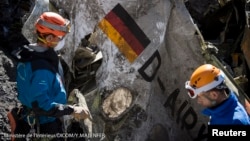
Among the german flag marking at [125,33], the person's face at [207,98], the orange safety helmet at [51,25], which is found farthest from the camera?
the german flag marking at [125,33]

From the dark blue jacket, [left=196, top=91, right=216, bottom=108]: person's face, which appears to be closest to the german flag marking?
[left=196, top=91, right=216, bottom=108]: person's face

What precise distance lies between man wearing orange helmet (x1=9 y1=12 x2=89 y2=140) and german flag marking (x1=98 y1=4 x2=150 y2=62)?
0.75 meters

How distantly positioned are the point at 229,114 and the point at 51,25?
1703mm

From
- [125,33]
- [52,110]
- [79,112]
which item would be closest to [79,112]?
[79,112]

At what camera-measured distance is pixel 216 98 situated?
4137 millimetres

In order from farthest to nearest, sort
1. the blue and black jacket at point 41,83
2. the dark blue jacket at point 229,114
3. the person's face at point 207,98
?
1. the blue and black jacket at point 41,83
2. the person's face at point 207,98
3. the dark blue jacket at point 229,114

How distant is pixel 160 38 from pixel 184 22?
0.30 metres

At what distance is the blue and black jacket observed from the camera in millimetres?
4246

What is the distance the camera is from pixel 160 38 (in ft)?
17.2

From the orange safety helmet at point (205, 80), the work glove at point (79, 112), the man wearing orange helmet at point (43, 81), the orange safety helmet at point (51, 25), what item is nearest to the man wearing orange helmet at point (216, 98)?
the orange safety helmet at point (205, 80)

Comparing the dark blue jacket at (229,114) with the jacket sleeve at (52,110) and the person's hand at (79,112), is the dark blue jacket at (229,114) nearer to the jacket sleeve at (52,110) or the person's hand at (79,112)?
the person's hand at (79,112)

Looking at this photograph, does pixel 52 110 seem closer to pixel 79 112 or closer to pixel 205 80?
pixel 79 112

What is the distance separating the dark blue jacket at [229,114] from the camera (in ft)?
13.0

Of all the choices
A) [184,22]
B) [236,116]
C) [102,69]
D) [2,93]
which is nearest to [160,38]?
[184,22]
